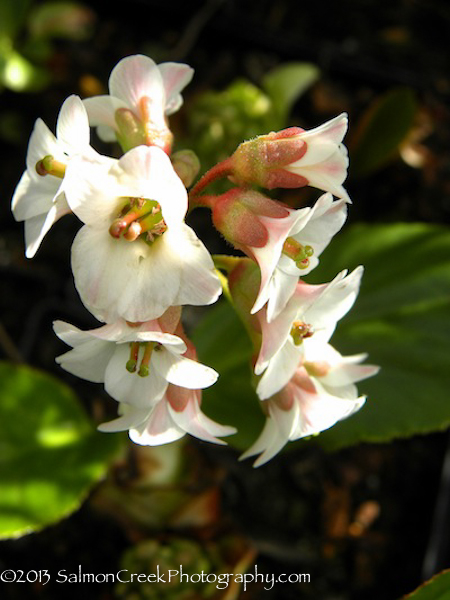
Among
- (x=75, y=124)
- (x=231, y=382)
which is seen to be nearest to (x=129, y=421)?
(x=75, y=124)

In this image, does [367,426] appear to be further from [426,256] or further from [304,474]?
[304,474]

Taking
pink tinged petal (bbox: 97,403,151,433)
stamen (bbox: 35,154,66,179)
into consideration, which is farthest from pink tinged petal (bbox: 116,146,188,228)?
pink tinged petal (bbox: 97,403,151,433)

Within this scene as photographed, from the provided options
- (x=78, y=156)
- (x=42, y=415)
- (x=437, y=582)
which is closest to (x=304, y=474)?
(x=42, y=415)

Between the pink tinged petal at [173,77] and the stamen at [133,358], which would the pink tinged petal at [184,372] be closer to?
the stamen at [133,358]

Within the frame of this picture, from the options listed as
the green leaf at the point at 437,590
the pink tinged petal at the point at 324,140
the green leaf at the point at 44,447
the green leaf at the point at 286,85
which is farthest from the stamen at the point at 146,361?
the green leaf at the point at 286,85

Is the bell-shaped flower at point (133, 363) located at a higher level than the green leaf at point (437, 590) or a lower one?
higher

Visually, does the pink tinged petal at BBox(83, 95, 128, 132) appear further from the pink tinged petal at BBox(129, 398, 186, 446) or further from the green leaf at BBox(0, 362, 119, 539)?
the green leaf at BBox(0, 362, 119, 539)
